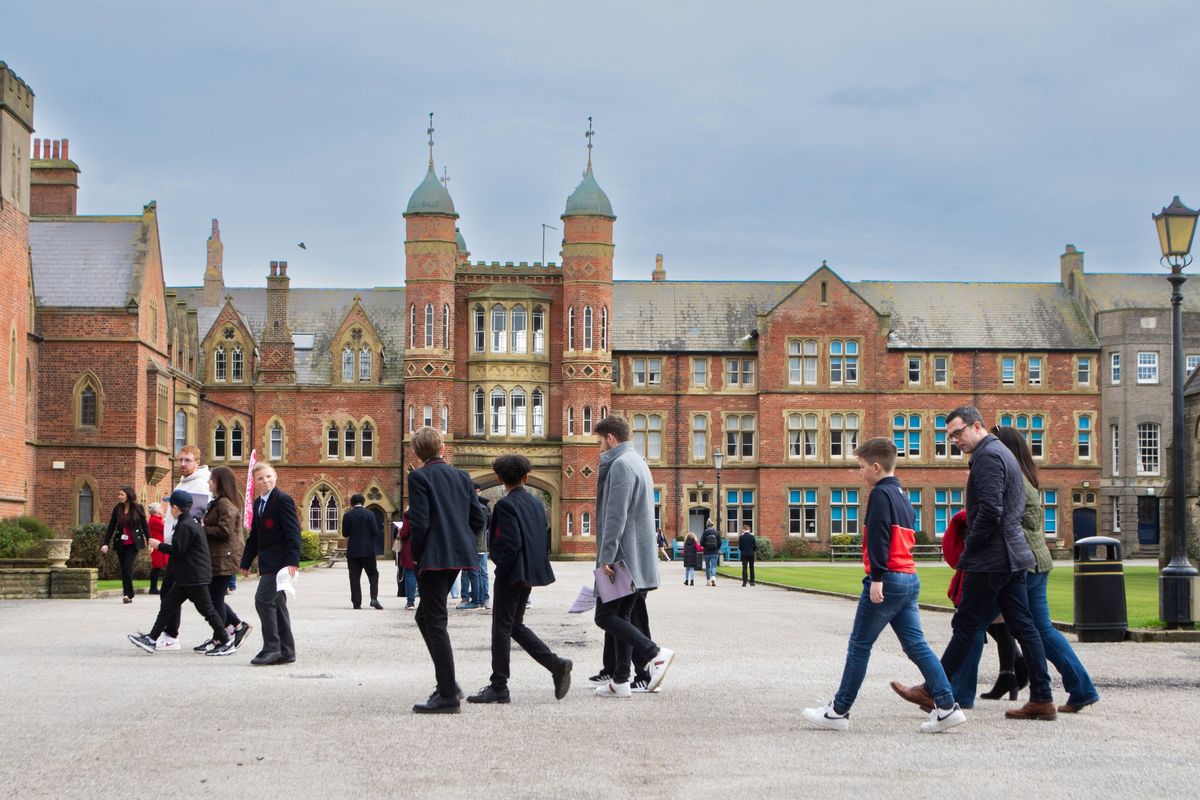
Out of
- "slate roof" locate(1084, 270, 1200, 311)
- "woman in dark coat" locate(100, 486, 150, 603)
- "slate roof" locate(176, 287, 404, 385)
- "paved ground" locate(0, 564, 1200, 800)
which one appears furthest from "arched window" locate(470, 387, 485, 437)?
"paved ground" locate(0, 564, 1200, 800)

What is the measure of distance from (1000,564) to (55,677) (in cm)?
797

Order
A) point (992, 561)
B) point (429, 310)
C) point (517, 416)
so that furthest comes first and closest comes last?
point (517, 416)
point (429, 310)
point (992, 561)

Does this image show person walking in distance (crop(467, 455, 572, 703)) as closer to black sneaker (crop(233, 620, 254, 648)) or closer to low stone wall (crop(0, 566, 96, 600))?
black sneaker (crop(233, 620, 254, 648))

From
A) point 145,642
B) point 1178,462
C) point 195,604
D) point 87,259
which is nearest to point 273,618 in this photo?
point 195,604

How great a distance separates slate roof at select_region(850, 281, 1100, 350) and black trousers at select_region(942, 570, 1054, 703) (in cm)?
5707

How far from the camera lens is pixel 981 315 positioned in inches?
2699

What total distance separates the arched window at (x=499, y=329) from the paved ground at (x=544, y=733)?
4779cm

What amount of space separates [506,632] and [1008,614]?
3.57 metres

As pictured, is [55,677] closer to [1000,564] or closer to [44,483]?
[1000,564]

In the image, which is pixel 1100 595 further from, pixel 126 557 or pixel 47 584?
pixel 47 584

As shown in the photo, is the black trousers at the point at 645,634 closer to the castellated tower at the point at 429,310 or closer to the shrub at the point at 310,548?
the shrub at the point at 310,548

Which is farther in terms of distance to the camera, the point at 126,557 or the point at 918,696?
the point at 126,557

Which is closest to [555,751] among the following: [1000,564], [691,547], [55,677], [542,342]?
[1000,564]

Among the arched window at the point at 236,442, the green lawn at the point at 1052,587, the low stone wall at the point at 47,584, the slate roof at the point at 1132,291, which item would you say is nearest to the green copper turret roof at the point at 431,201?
the arched window at the point at 236,442
